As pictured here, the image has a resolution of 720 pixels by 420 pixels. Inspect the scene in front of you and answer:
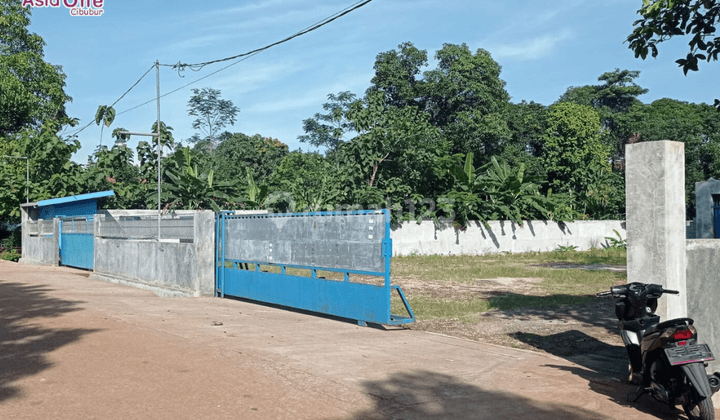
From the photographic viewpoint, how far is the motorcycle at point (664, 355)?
510 centimetres

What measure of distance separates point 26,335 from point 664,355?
25.8 ft

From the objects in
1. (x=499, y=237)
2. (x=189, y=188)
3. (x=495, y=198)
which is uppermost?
(x=189, y=188)

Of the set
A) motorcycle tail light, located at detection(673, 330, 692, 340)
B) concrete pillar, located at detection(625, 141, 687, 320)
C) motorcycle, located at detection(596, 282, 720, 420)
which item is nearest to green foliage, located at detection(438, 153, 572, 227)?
concrete pillar, located at detection(625, 141, 687, 320)

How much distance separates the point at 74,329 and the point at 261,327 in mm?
2687

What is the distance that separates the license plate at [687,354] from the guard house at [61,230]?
20.1 m

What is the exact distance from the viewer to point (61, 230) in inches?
953

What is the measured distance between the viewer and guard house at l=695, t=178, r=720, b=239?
78.4ft

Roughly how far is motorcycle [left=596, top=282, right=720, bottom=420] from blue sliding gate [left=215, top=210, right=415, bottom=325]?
4237mm

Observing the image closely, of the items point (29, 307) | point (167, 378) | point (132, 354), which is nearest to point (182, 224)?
point (29, 307)

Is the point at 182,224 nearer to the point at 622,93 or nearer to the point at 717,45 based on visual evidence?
the point at 717,45

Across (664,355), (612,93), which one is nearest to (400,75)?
(612,93)

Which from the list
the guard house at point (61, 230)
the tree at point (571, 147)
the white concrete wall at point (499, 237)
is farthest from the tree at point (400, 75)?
the guard house at point (61, 230)

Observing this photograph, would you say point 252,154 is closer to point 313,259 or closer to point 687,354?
point 313,259

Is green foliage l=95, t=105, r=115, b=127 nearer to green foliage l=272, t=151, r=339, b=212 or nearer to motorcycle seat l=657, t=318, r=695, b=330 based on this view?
green foliage l=272, t=151, r=339, b=212
